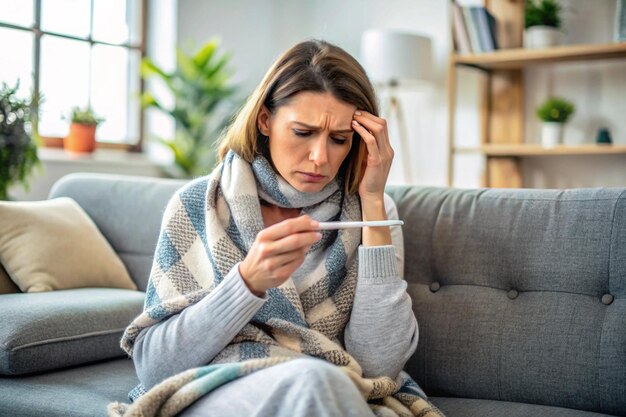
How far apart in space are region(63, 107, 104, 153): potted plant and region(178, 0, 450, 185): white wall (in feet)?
3.17

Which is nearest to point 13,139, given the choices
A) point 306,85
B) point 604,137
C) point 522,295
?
point 306,85

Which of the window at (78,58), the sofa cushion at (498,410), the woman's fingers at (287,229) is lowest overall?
the sofa cushion at (498,410)

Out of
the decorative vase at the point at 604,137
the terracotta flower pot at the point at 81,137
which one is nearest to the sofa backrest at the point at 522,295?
the decorative vase at the point at 604,137

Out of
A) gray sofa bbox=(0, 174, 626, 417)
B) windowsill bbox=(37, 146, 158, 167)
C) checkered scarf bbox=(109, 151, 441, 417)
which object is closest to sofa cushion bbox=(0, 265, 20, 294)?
gray sofa bbox=(0, 174, 626, 417)

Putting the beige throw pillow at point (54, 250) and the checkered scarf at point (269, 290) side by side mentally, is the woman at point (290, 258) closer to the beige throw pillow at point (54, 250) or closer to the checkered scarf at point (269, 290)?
the checkered scarf at point (269, 290)

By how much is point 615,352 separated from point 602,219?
27 centimetres

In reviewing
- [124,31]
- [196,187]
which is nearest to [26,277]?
[196,187]

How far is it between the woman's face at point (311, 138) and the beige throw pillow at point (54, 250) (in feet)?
2.91

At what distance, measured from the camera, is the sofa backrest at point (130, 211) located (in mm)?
2332

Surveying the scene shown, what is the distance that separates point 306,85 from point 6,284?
1.08 m

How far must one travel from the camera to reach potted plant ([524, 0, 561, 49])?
4.14 meters

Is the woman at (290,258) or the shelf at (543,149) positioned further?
the shelf at (543,149)

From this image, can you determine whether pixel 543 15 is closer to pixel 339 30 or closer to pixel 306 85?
pixel 339 30

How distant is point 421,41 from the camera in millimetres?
4703
